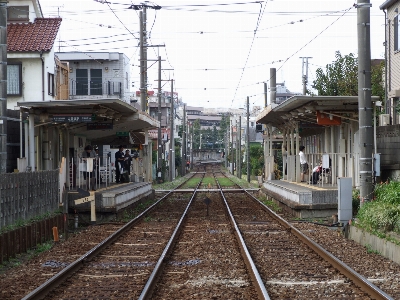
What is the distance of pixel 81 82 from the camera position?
4812 centimetres

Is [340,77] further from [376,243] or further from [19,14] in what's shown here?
[376,243]

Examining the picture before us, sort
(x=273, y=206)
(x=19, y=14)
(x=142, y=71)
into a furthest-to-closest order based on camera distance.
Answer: (x=142, y=71) → (x=19, y=14) → (x=273, y=206)

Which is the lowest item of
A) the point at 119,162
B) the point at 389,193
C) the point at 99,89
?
the point at 389,193

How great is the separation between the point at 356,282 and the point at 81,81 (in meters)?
41.0

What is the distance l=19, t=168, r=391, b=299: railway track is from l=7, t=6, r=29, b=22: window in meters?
17.4

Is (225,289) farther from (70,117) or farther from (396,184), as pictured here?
(70,117)

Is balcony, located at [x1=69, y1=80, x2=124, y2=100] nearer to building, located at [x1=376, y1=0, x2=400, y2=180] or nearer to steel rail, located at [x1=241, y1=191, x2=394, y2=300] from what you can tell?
building, located at [x1=376, y1=0, x2=400, y2=180]

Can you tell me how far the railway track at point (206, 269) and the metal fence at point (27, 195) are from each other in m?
1.91

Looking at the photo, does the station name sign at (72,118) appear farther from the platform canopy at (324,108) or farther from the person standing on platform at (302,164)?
the person standing on platform at (302,164)

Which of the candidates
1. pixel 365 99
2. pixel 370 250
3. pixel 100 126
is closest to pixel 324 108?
pixel 365 99

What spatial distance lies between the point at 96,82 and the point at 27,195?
3483 cm

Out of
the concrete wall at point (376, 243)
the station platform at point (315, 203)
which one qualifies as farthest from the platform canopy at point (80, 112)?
the concrete wall at point (376, 243)

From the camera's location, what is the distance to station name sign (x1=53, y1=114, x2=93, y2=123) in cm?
1875

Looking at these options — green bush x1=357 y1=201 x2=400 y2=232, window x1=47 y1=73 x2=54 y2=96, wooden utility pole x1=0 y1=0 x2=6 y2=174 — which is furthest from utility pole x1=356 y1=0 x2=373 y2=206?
window x1=47 y1=73 x2=54 y2=96
